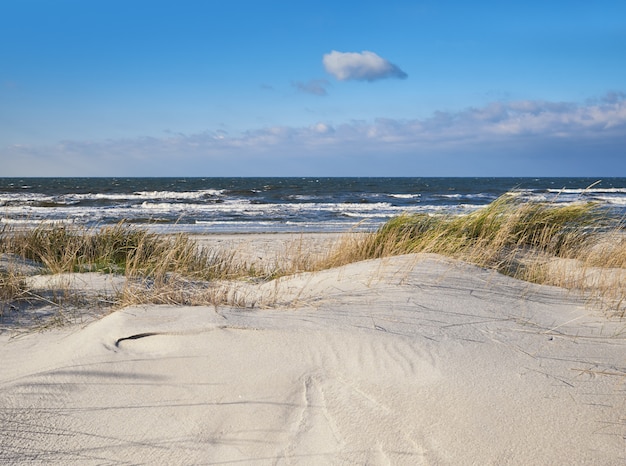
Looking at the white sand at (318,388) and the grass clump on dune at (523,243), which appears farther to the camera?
the grass clump on dune at (523,243)

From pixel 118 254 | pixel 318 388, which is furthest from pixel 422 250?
pixel 118 254

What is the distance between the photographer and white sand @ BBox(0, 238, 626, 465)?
2.44 meters

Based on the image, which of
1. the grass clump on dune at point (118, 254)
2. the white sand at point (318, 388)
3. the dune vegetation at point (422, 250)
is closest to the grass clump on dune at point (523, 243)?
the dune vegetation at point (422, 250)

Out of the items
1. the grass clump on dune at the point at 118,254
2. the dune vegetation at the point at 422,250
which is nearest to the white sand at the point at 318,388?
the dune vegetation at the point at 422,250

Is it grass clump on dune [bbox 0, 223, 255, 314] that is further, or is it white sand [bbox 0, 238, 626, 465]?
grass clump on dune [bbox 0, 223, 255, 314]

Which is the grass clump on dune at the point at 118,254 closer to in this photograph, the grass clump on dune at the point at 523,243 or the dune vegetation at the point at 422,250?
the dune vegetation at the point at 422,250

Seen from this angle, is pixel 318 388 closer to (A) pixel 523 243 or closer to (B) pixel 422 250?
(B) pixel 422 250

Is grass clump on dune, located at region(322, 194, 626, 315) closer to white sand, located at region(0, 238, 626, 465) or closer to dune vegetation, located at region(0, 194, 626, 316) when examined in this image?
dune vegetation, located at region(0, 194, 626, 316)

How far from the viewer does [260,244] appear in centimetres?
1199

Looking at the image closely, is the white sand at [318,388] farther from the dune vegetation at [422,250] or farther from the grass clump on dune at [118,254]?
the grass clump on dune at [118,254]

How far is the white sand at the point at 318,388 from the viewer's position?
244cm

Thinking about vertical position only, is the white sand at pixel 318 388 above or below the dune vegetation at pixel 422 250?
below

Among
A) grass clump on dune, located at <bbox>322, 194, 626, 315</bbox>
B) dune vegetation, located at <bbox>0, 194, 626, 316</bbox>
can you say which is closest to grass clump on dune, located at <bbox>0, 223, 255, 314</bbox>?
dune vegetation, located at <bbox>0, 194, 626, 316</bbox>

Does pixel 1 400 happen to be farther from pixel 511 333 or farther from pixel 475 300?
pixel 475 300
